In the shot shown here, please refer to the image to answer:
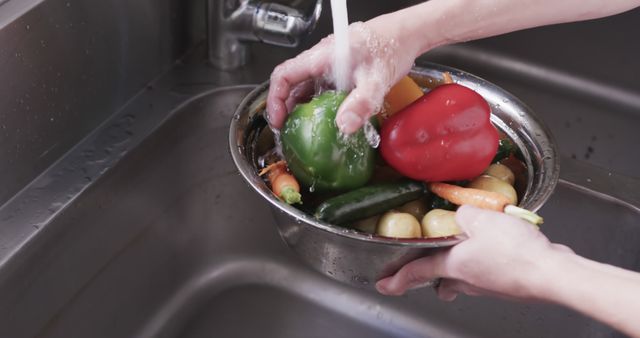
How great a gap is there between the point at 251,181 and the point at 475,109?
8.3 inches

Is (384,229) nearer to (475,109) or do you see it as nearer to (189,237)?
(475,109)

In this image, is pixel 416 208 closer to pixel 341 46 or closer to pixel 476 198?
pixel 476 198

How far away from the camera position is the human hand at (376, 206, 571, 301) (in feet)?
1.82

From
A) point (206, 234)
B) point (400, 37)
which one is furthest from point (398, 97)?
point (206, 234)

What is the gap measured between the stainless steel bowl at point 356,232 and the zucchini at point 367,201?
2 centimetres

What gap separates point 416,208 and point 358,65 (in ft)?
0.46

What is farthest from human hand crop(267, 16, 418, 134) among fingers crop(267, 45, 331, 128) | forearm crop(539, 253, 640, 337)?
forearm crop(539, 253, 640, 337)

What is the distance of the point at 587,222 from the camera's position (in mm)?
860

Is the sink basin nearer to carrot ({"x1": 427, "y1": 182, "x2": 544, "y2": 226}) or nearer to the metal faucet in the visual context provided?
the metal faucet

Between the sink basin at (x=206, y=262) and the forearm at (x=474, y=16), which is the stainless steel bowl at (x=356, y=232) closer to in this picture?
the forearm at (x=474, y=16)

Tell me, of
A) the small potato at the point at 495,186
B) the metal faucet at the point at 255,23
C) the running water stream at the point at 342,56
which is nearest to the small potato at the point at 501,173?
the small potato at the point at 495,186

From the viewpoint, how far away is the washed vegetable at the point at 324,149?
62 cm

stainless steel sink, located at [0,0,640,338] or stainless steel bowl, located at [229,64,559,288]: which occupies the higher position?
stainless steel bowl, located at [229,64,559,288]

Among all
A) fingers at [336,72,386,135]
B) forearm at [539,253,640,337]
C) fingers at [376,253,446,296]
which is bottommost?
fingers at [376,253,446,296]
